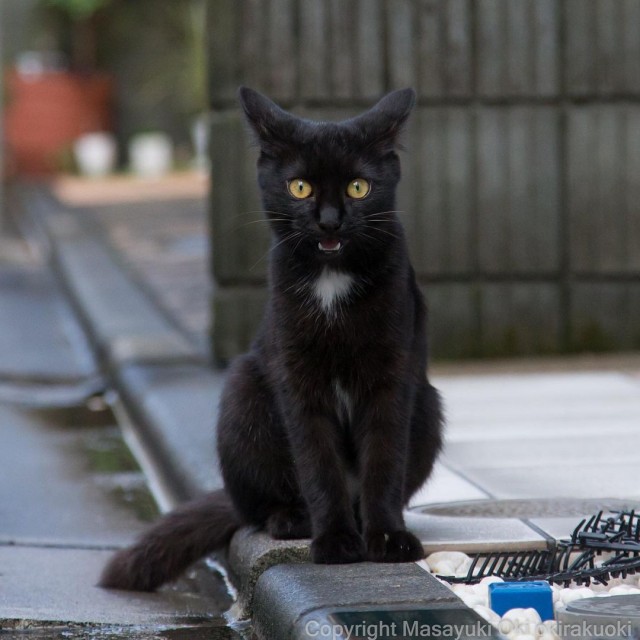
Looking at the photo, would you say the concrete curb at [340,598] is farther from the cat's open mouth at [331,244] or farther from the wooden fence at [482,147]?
the wooden fence at [482,147]

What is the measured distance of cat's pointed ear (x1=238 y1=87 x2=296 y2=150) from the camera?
276 centimetres

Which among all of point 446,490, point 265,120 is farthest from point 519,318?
point 265,120

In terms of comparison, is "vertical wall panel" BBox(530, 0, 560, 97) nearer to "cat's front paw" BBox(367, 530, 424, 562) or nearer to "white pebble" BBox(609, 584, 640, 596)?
"cat's front paw" BBox(367, 530, 424, 562)

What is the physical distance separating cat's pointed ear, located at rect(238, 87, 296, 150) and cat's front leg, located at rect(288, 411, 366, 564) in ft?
2.08

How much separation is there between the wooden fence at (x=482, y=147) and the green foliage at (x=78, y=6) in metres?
15.6

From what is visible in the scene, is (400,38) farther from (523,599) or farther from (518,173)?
(523,599)

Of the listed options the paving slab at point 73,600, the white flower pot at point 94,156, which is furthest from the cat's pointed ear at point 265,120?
the white flower pot at point 94,156

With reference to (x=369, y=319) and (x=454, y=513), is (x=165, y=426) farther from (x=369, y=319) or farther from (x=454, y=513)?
(x=369, y=319)

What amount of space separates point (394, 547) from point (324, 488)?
0.68 feet

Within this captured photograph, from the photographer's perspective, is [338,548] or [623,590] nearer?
[623,590]

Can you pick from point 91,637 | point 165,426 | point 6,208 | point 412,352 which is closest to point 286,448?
point 412,352

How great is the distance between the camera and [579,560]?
8.34ft

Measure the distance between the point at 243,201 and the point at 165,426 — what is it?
59.7 inches

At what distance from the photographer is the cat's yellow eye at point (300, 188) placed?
2.71 metres
